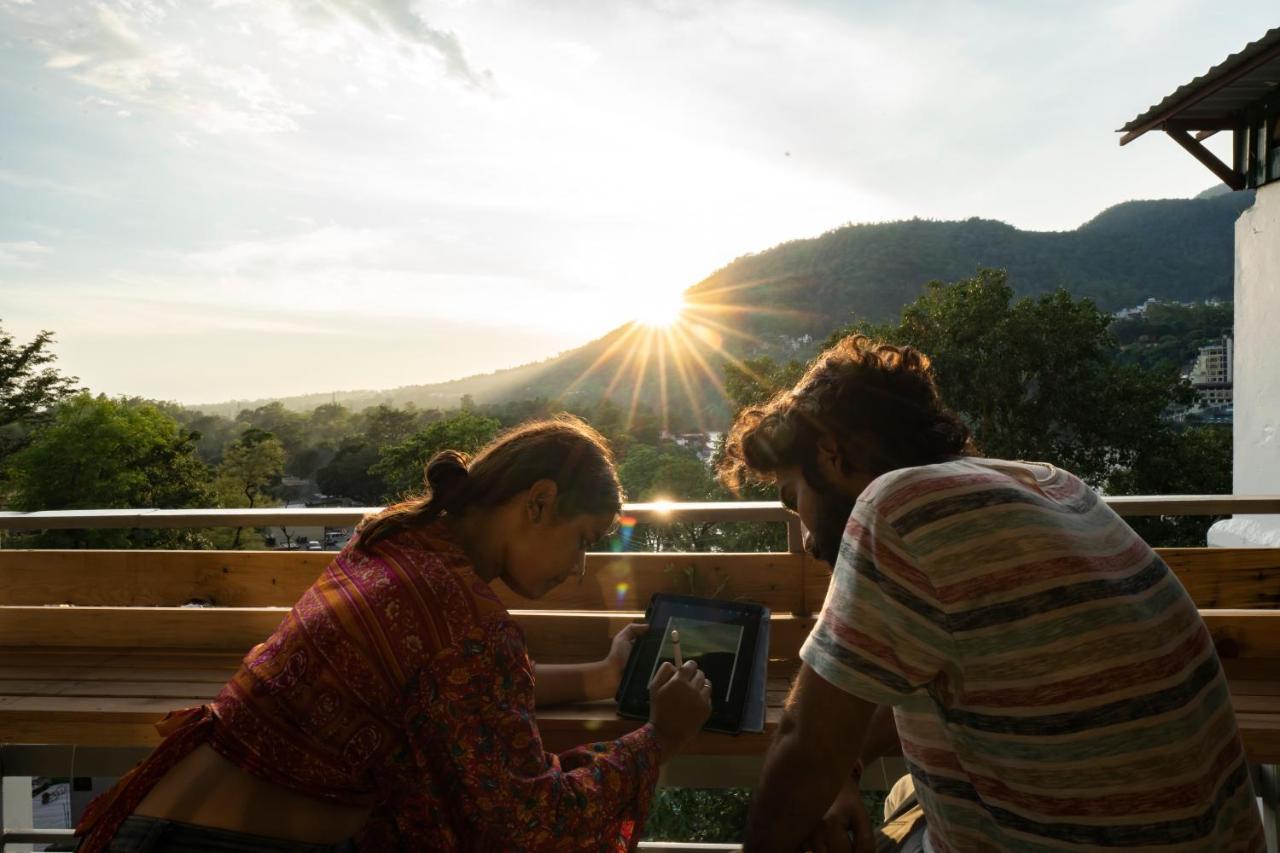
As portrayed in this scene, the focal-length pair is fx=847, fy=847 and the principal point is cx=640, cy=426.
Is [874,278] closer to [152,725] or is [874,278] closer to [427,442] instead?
[427,442]

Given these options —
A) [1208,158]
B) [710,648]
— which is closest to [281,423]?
[1208,158]

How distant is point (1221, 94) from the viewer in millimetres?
7539

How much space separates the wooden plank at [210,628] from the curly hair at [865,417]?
785 millimetres

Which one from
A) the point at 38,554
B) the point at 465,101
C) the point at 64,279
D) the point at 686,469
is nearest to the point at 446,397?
the point at 64,279

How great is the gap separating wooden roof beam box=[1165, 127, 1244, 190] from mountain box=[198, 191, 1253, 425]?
24.3m

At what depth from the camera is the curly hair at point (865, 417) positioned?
1.25m

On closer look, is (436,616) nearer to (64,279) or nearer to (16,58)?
(16,58)

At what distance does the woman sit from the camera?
1.10 m

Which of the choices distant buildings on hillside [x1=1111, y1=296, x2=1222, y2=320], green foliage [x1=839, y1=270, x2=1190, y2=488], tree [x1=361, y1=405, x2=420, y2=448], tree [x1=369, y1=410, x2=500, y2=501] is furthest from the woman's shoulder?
tree [x1=361, y1=405, x2=420, y2=448]

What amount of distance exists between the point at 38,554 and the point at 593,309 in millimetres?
29498

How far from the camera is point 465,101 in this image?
22.6 feet

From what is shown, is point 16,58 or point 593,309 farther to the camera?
point 593,309

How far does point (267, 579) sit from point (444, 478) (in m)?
1.20

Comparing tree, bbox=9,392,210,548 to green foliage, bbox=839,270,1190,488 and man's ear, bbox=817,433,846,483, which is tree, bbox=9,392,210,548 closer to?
green foliage, bbox=839,270,1190,488
